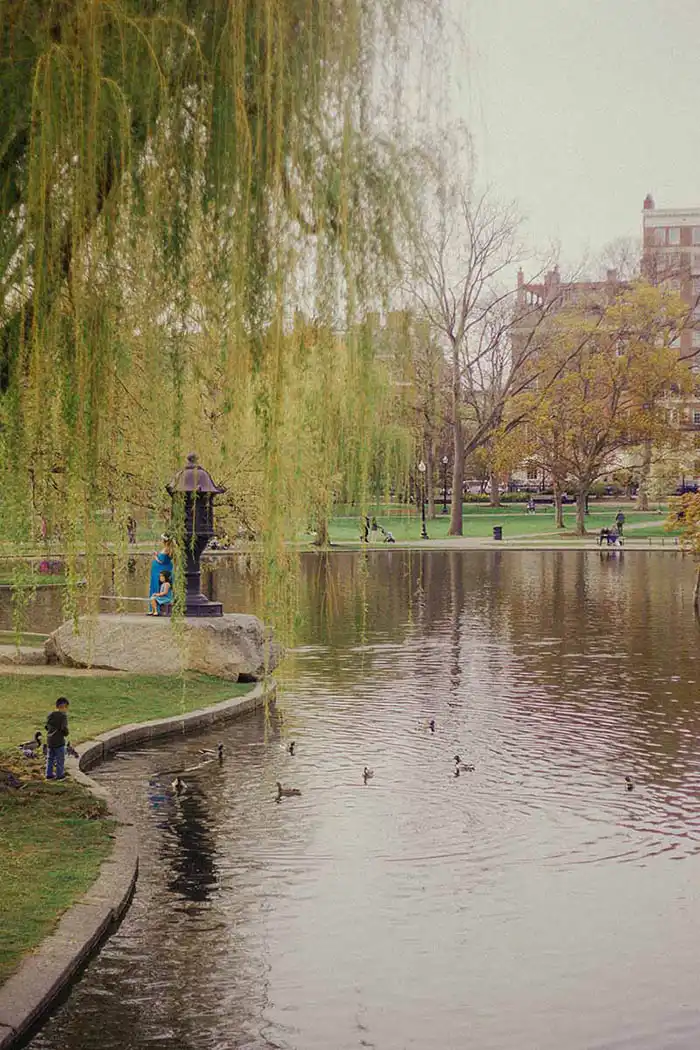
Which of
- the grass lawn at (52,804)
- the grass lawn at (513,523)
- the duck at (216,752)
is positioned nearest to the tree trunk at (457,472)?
the grass lawn at (513,523)

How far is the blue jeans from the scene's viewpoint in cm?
1145

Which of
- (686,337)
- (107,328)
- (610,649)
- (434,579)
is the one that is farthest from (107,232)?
(686,337)

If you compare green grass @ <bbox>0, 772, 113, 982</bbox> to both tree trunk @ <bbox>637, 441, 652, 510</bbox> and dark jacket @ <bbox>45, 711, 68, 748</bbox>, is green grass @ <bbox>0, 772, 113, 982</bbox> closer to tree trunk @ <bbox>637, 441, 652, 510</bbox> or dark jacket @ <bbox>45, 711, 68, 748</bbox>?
dark jacket @ <bbox>45, 711, 68, 748</bbox>

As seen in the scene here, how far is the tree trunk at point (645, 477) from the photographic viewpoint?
75256 mm

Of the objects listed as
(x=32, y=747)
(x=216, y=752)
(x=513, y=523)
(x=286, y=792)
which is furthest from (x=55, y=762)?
(x=513, y=523)

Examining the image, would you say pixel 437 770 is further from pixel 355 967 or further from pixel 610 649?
pixel 610 649

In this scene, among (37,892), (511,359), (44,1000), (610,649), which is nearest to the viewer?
(44,1000)

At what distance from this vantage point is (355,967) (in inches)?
297

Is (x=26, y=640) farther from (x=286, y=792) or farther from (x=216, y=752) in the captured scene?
(x=286, y=792)

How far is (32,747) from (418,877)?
497cm

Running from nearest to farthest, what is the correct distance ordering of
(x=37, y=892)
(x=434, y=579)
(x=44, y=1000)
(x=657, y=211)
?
(x=44, y=1000) → (x=37, y=892) → (x=434, y=579) → (x=657, y=211)

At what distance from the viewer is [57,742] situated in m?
11.4

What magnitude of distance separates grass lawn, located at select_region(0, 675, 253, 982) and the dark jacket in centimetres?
35

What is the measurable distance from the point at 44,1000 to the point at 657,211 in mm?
127545
